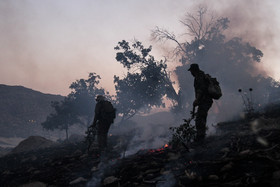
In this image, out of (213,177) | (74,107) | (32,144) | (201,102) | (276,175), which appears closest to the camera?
(276,175)

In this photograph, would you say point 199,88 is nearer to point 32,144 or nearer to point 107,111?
point 107,111

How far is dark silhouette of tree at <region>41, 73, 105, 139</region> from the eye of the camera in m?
31.3

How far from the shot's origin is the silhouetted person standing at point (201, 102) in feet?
18.5

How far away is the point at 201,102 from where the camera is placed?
5.80m

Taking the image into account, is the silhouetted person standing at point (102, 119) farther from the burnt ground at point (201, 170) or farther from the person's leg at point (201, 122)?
the person's leg at point (201, 122)

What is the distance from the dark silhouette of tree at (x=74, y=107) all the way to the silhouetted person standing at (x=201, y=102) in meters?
28.2

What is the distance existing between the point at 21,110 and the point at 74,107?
1774 inches

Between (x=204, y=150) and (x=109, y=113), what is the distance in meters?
4.47

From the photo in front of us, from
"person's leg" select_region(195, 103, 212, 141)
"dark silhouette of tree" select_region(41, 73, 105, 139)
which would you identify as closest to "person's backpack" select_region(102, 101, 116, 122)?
"person's leg" select_region(195, 103, 212, 141)

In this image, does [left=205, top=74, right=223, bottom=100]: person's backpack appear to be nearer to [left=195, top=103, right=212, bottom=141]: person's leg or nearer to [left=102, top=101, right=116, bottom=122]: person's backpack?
[left=195, top=103, right=212, bottom=141]: person's leg

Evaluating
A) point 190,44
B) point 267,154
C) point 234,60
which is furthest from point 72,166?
point 234,60

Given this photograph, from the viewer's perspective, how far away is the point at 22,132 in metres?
55.6

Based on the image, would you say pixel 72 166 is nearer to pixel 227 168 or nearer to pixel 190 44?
pixel 227 168

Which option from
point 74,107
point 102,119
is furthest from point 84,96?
point 102,119
